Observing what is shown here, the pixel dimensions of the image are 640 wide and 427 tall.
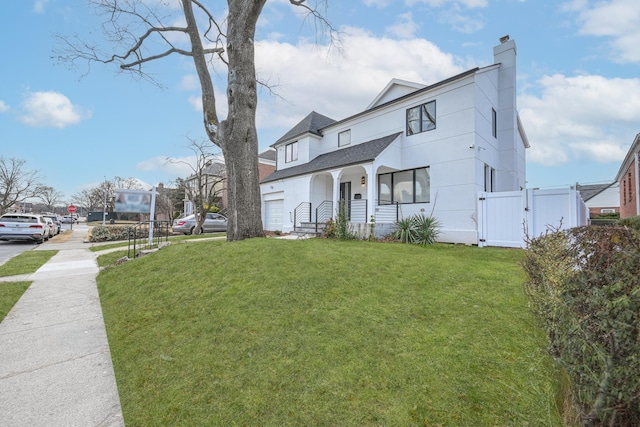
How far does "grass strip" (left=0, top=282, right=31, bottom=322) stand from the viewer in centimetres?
504

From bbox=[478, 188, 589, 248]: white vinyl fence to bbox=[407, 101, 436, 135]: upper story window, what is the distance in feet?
13.3

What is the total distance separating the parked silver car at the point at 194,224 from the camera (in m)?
21.0

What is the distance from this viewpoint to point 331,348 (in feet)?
9.37

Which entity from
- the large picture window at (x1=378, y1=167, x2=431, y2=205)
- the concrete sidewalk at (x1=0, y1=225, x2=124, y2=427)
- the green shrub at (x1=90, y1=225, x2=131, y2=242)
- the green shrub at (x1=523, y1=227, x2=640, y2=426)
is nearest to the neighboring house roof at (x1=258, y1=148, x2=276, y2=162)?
the green shrub at (x1=90, y1=225, x2=131, y2=242)

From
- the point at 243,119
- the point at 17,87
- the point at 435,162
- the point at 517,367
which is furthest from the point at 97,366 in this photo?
the point at 17,87

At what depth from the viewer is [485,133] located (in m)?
12.0

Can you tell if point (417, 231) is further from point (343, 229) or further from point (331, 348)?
point (331, 348)

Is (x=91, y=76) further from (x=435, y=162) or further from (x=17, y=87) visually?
(x=435, y=162)

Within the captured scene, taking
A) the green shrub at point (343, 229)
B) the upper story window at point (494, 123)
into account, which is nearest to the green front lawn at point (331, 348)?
the green shrub at point (343, 229)

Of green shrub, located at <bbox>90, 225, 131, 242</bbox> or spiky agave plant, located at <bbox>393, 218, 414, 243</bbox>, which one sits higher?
spiky agave plant, located at <bbox>393, 218, 414, 243</bbox>

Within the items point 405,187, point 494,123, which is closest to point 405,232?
point 405,187

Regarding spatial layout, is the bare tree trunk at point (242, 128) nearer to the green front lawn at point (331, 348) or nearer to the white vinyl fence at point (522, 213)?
the green front lawn at point (331, 348)

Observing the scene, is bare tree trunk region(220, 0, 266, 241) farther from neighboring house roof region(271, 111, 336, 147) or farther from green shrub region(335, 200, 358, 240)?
neighboring house roof region(271, 111, 336, 147)

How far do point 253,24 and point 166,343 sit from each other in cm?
904
